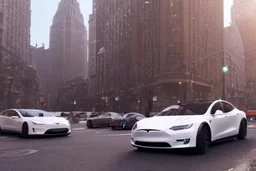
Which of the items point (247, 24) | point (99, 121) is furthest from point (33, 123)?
point (247, 24)

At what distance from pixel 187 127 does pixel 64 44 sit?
179 metres

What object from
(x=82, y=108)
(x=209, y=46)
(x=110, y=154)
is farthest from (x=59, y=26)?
(x=110, y=154)

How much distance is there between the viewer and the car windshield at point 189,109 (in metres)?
7.83

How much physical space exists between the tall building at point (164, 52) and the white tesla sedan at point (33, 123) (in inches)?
1590

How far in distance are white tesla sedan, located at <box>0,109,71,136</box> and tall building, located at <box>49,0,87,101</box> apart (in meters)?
163

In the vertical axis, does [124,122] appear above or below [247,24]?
below

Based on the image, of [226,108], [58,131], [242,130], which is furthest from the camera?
[58,131]

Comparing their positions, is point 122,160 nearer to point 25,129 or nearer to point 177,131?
point 177,131

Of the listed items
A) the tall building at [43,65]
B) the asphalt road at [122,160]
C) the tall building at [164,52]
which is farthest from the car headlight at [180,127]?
the tall building at [43,65]

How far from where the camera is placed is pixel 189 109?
8.02 meters

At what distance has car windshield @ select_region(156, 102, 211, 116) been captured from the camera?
783 cm

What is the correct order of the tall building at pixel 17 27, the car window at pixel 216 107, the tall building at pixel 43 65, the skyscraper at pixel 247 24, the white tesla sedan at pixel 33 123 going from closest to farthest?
the car window at pixel 216 107
the white tesla sedan at pixel 33 123
the tall building at pixel 17 27
the skyscraper at pixel 247 24
the tall building at pixel 43 65

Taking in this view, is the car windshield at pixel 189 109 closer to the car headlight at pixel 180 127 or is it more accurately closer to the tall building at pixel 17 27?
the car headlight at pixel 180 127

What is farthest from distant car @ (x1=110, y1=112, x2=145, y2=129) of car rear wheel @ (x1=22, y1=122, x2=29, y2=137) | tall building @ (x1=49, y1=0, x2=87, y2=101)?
tall building @ (x1=49, y1=0, x2=87, y2=101)
